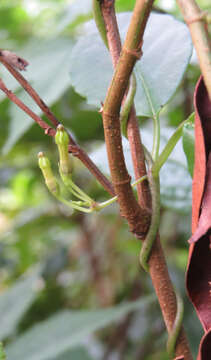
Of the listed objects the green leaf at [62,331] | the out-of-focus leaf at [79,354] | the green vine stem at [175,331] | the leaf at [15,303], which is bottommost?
the out-of-focus leaf at [79,354]

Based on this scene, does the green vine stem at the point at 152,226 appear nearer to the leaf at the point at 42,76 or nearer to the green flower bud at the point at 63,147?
the green flower bud at the point at 63,147

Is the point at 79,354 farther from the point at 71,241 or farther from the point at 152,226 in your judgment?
the point at 71,241

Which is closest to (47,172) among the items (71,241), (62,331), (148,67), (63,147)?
(63,147)

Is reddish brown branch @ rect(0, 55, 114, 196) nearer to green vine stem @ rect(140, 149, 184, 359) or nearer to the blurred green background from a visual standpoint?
green vine stem @ rect(140, 149, 184, 359)

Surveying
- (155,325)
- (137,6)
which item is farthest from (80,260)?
(137,6)

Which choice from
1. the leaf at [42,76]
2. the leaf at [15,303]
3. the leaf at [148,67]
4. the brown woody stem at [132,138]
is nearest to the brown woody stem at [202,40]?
the brown woody stem at [132,138]

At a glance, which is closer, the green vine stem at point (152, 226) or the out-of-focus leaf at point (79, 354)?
the green vine stem at point (152, 226)

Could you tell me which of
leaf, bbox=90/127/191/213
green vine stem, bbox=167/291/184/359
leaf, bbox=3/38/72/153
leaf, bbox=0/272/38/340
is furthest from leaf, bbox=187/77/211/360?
leaf, bbox=0/272/38/340
